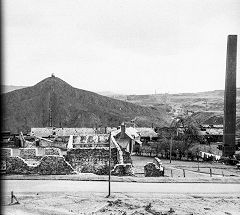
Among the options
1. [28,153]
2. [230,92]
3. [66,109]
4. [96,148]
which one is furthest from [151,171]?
[66,109]

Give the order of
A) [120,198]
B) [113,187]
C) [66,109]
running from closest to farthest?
[120,198] < [113,187] < [66,109]

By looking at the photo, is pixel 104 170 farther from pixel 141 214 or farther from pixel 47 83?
pixel 47 83

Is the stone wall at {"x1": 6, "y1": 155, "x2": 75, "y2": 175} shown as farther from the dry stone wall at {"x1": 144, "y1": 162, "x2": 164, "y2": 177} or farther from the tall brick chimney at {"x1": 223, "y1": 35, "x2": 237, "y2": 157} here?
the tall brick chimney at {"x1": 223, "y1": 35, "x2": 237, "y2": 157}

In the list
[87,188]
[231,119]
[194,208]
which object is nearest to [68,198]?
[87,188]

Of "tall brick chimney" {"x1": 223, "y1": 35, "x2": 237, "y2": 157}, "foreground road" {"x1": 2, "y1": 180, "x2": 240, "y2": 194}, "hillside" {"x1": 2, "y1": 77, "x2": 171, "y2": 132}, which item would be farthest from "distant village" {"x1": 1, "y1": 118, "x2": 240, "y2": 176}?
"hillside" {"x1": 2, "y1": 77, "x2": 171, "y2": 132}

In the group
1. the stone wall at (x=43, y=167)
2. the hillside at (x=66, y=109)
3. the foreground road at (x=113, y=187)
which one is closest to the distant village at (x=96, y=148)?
the stone wall at (x=43, y=167)

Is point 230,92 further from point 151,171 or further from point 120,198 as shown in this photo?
point 120,198
